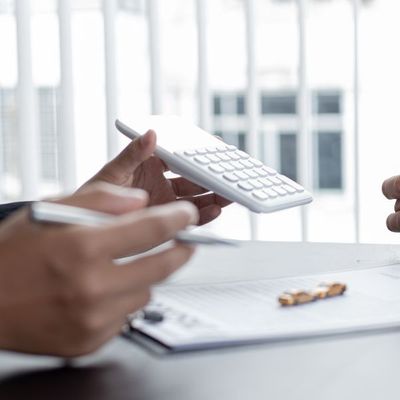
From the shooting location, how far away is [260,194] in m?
0.84

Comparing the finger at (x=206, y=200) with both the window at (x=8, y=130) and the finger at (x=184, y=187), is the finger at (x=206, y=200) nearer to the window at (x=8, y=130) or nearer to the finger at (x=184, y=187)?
the finger at (x=184, y=187)

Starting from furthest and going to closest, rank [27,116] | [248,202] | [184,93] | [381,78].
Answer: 1. [184,93]
2. [27,116]
3. [381,78]
4. [248,202]

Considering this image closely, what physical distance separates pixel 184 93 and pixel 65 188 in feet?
3.94

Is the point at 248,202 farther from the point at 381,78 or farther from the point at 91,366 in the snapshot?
the point at 381,78

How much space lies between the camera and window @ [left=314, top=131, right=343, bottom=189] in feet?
15.9

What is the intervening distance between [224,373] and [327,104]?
4.66 m

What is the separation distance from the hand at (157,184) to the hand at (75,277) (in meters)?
0.44

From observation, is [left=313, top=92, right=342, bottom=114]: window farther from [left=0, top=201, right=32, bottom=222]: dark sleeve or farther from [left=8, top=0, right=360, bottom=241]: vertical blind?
[left=0, top=201, right=32, bottom=222]: dark sleeve

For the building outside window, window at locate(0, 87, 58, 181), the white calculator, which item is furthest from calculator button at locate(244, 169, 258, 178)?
the building outside window

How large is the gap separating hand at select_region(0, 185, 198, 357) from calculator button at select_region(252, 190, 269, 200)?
329 millimetres

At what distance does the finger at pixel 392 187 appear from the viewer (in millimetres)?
930

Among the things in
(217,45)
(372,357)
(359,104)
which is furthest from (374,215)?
(372,357)

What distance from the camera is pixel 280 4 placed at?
315 cm

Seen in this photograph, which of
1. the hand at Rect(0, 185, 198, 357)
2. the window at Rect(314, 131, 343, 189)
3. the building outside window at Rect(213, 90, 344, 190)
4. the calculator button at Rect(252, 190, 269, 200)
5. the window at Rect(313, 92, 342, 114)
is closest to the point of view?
the hand at Rect(0, 185, 198, 357)
